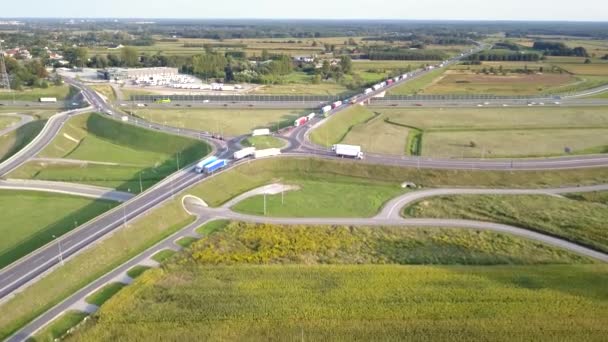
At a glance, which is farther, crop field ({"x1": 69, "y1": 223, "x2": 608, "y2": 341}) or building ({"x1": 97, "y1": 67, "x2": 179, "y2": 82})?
building ({"x1": 97, "y1": 67, "x2": 179, "y2": 82})

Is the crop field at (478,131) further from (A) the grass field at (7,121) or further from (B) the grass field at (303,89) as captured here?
(A) the grass field at (7,121)

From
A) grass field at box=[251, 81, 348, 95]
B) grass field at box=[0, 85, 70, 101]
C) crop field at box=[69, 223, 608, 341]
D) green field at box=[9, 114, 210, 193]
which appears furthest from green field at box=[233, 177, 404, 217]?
grass field at box=[0, 85, 70, 101]

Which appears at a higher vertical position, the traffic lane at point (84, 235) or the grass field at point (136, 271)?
the traffic lane at point (84, 235)

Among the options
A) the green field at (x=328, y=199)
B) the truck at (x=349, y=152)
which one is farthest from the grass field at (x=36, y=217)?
the truck at (x=349, y=152)

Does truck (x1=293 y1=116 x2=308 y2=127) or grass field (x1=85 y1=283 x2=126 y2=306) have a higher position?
truck (x1=293 y1=116 x2=308 y2=127)

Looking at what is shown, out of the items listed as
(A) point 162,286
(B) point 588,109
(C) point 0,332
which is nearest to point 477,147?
(B) point 588,109

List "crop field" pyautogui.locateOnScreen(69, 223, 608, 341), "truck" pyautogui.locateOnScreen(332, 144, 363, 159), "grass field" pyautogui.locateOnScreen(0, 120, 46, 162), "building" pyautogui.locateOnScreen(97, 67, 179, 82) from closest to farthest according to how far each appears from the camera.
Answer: "crop field" pyautogui.locateOnScreen(69, 223, 608, 341) → "truck" pyautogui.locateOnScreen(332, 144, 363, 159) → "grass field" pyautogui.locateOnScreen(0, 120, 46, 162) → "building" pyautogui.locateOnScreen(97, 67, 179, 82)

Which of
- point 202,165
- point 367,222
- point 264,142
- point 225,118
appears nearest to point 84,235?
point 202,165

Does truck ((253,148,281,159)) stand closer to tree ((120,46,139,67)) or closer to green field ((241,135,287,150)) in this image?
green field ((241,135,287,150))
